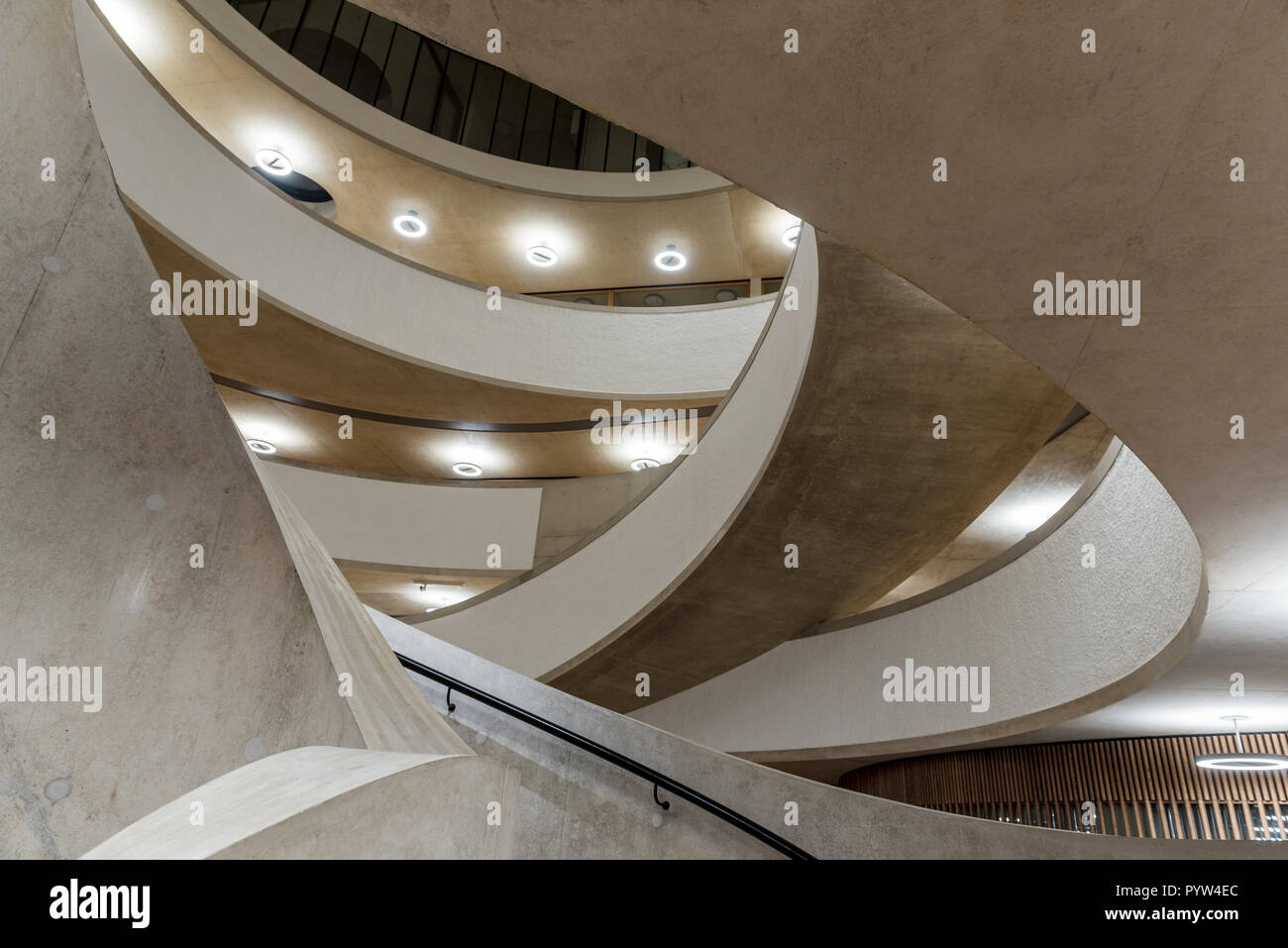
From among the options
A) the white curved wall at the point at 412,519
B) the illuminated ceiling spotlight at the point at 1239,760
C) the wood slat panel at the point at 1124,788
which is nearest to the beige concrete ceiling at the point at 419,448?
the white curved wall at the point at 412,519

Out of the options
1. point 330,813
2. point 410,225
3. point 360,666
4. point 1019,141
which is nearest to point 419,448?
point 410,225

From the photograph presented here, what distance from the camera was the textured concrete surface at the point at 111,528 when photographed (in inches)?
91.2

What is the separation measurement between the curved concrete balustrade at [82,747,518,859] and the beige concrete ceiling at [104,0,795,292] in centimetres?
821

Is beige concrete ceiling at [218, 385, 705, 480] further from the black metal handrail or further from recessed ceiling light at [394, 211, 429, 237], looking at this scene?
the black metal handrail

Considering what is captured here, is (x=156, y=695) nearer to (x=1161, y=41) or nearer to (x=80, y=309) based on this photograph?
(x=80, y=309)

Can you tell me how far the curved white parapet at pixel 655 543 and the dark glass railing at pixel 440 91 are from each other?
19.8ft

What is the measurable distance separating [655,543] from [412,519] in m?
3.66

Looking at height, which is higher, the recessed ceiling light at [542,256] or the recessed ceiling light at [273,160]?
the recessed ceiling light at [273,160]

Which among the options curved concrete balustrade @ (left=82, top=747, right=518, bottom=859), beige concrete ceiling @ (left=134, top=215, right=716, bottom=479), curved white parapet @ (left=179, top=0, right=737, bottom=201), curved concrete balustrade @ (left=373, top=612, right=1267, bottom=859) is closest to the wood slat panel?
curved concrete balustrade @ (left=373, top=612, right=1267, bottom=859)

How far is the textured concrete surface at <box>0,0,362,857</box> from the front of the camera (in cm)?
232

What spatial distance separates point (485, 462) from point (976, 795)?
6.88 metres

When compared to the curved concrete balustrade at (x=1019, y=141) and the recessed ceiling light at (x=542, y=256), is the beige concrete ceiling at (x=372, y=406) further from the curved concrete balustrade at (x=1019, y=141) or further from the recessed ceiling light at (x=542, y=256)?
the curved concrete balustrade at (x=1019, y=141)
